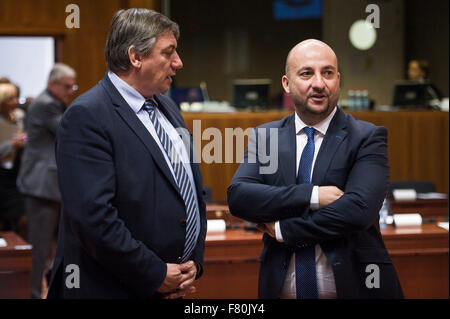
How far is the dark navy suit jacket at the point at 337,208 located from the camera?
1903 mm

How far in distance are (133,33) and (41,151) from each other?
2803 millimetres

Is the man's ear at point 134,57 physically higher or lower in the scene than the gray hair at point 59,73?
lower

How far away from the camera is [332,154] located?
1.98m

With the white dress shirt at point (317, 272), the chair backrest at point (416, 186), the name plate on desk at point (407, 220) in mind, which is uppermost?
the white dress shirt at point (317, 272)

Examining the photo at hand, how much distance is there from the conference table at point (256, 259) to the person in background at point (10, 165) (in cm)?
199

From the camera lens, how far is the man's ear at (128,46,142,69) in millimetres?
1862

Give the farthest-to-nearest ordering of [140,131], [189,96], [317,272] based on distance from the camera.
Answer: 1. [189,96]
2. [317,272]
3. [140,131]

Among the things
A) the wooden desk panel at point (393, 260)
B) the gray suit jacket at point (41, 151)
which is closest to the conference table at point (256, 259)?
the wooden desk panel at point (393, 260)

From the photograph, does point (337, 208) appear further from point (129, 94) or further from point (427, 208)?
point (427, 208)

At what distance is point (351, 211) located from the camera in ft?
6.22

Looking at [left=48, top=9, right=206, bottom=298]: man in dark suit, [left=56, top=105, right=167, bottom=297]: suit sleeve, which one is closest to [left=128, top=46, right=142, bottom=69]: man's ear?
[left=48, top=9, right=206, bottom=298]: man in dark suit

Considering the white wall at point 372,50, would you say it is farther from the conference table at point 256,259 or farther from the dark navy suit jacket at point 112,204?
the dark navy suit jacket at point 112,204

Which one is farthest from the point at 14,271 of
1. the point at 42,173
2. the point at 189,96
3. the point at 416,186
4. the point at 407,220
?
the point at 189,96

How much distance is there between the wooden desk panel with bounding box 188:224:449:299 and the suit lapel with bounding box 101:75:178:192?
144cm
